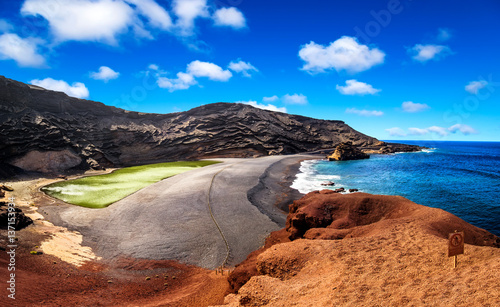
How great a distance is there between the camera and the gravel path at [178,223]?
459 inches

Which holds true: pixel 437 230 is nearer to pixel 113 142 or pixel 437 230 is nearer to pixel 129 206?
pixel 129 206

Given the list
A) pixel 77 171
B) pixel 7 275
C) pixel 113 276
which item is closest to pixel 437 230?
pixel 113 276

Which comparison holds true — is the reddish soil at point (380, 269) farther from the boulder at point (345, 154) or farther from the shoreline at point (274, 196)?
the boulder at point (345, 154)

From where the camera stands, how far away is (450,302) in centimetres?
366

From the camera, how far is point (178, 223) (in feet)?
47.9

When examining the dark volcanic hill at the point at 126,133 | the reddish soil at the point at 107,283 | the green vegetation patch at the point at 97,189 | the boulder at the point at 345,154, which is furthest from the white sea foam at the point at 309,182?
the dark volcanic hill at the point at 126,133

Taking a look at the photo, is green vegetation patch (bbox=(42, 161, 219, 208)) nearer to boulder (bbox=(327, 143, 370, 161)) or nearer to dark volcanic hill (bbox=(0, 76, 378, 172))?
dark volcanic hill (bbox=(0, 76, 378, 172))

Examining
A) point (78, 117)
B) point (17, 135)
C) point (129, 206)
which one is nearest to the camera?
point (129, 206)

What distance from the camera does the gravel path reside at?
11.7 m

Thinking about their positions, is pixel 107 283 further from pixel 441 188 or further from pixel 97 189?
pixel 441 188

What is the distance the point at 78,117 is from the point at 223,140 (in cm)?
3042

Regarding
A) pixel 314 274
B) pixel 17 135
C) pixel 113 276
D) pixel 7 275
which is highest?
pixel 17 135

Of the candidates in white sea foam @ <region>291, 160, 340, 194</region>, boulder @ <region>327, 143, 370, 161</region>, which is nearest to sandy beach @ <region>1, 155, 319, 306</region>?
white sea foam @ <region>291, 160, 340, 194</region>
